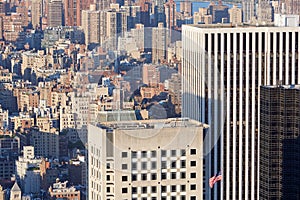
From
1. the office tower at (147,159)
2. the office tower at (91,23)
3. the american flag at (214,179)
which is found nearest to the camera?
the office tower at (147,159)

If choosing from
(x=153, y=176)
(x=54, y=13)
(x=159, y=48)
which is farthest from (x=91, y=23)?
(x=153, y=176)

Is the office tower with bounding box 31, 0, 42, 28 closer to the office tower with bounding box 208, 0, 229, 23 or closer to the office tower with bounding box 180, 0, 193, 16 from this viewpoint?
the office tower with bounding box 180, 0, 193, 16

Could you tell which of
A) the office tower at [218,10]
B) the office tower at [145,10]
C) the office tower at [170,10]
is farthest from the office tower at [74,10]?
the office tower at [218,10]

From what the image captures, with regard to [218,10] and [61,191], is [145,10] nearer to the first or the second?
[218,10]

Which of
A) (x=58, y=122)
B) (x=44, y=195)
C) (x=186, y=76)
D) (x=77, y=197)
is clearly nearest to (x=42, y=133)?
(x=58, y=122)

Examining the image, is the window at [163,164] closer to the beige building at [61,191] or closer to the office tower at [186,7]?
the beige building at [61,191]
